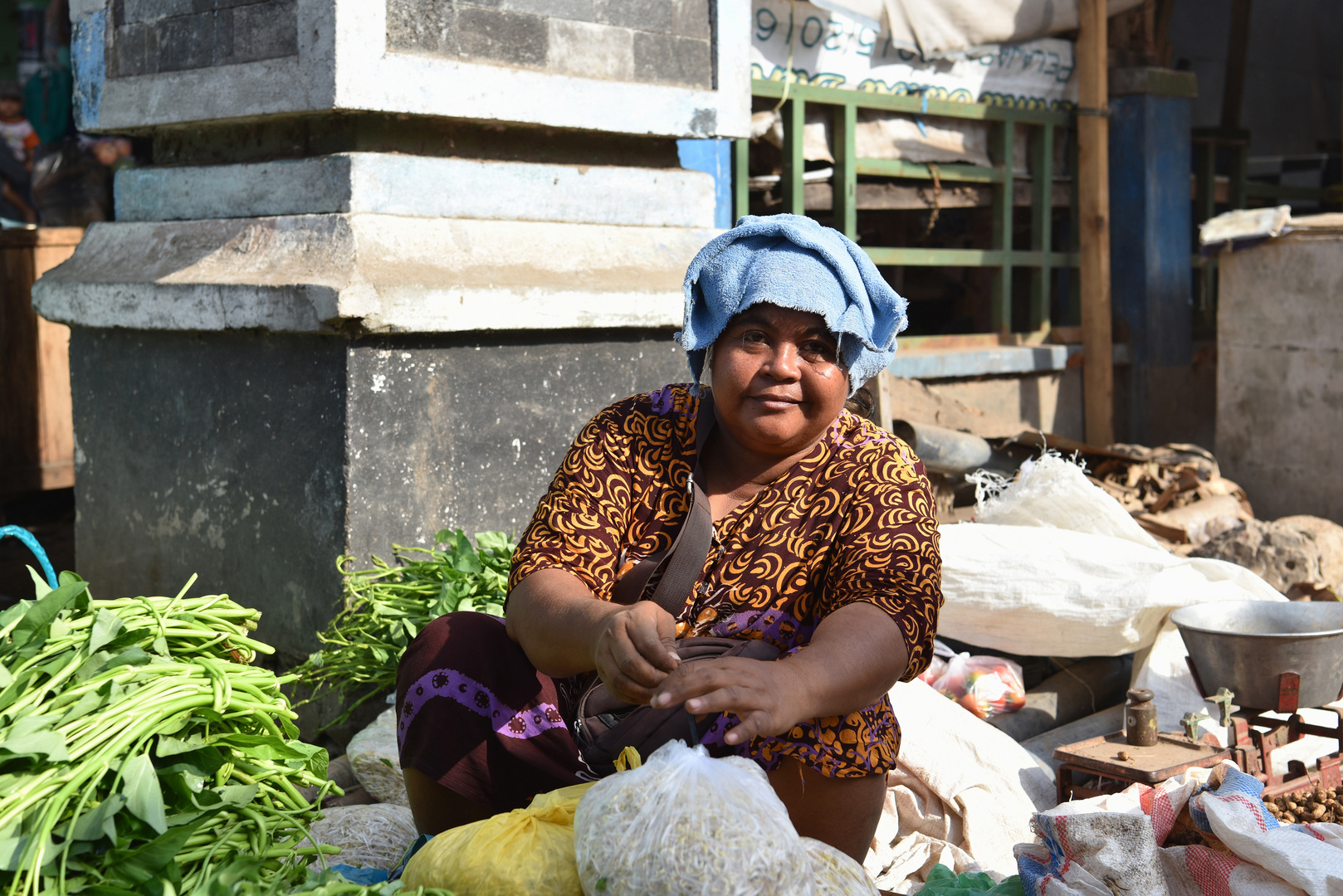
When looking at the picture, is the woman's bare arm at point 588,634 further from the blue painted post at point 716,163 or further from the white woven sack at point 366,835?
the blue painted post at point 716,163

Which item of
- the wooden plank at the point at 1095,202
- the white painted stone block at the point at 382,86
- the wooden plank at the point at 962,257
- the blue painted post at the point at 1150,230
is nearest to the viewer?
the white painted stone block at the point at 382,86

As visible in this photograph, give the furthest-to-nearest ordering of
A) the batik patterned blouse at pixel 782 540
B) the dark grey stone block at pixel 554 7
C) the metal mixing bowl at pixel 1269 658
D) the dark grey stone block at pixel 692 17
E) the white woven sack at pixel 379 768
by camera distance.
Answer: the dark grey stone block at pixel 692 17 → the dark grey stone block at pixel 554 7 → the metal mixing bowl at pixel 1269 658 → the white woven sack at pixel 379 768 → the batik patterned blouse at pixel 782 540

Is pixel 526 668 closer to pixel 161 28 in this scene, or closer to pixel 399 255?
pixel 399 255

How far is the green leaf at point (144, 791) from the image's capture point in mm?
1602

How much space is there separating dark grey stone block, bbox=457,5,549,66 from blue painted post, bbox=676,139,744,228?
0.72 meters

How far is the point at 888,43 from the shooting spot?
5.50 metres

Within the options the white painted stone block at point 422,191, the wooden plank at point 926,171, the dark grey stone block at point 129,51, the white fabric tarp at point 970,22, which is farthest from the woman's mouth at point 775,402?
the white fabric tarp at point 970,22

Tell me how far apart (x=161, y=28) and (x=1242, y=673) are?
11.6ft

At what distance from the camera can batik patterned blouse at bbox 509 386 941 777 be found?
2.03 m

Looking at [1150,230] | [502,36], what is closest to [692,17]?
[502,36]

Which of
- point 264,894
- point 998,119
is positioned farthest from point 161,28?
point 998,119

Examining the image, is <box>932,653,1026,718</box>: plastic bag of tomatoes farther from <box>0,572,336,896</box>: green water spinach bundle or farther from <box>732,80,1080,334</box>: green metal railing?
<box>732,80,1080,334</box>: green metal railing

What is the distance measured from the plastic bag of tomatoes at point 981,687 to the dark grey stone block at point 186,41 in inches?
110

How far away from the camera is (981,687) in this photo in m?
3.35
